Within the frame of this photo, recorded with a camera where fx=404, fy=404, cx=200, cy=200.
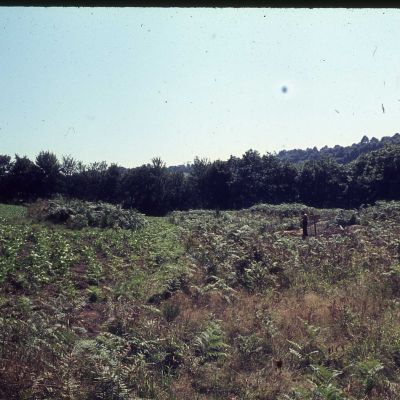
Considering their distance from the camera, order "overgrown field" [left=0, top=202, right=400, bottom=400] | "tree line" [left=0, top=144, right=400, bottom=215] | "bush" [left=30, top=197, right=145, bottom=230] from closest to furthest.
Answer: "overgrown field" [left=0, top=202, right=400, bottom=400] → "bush" [left=30, top=197, right=145, bottom=230] → "tree line" [left=0, top=144, right=400, bottom=215]

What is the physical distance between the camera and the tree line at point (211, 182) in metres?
52.2

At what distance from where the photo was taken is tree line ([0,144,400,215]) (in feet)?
171

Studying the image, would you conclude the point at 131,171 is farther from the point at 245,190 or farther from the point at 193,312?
the point at 193,312

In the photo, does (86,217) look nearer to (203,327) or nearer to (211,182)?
(203,327)

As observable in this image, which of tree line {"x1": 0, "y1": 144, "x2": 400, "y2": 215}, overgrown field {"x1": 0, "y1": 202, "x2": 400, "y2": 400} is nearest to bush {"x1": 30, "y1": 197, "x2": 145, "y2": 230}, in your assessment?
overgrown field {"x1": 0, "y1": 202, "x2": 400, "y2": 400}

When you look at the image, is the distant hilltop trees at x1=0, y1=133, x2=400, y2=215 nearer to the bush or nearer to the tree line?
the tree line

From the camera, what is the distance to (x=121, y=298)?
864 centimetres

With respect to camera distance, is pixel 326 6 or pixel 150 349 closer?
pixel 326 6

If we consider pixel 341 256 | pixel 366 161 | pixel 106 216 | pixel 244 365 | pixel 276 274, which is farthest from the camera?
pixel 366 161

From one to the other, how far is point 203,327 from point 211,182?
5223 cm

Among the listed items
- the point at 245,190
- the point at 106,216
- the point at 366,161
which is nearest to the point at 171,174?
the point at 245,190

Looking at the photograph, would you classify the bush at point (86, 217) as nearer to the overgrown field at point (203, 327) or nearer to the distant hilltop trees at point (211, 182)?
the overgrown field at point (203, 327)

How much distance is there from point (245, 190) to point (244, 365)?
176 ft

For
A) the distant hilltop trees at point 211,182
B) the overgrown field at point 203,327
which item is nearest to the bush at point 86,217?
the overgrown field at point 203,327
